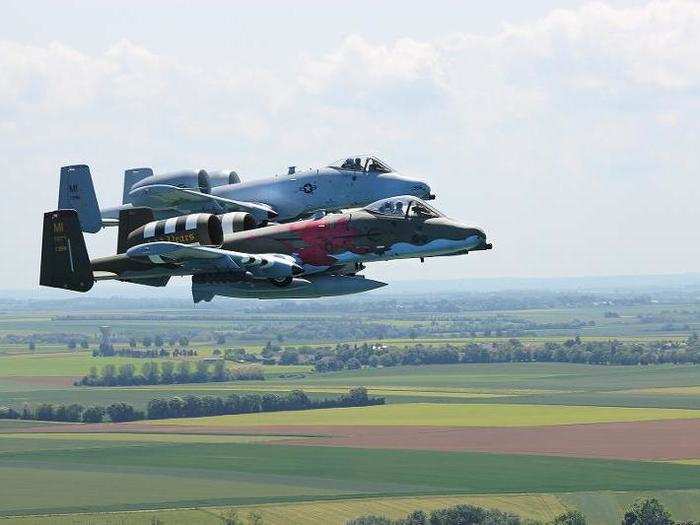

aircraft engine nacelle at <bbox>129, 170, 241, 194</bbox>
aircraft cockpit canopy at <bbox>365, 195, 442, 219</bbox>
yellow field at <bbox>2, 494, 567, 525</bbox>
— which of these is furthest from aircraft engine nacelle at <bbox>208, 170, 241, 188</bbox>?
yellow field at <bbox>2, 494, 567, 525</bbox>

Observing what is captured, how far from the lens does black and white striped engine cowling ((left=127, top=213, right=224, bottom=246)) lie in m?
79.2

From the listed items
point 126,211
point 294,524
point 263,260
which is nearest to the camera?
point 263,260

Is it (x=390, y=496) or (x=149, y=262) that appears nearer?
(x=149, y=262)

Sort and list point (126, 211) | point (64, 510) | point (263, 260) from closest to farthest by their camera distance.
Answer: point (263, 260)
point (126, 211)
point (64, 510)

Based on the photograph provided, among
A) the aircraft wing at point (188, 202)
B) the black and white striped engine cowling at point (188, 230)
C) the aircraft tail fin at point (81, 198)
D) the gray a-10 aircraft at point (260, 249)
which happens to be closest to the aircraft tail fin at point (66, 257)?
the gray a-10 aircraft at point (260, 249)

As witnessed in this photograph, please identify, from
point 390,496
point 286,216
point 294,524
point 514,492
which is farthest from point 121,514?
point 286,216

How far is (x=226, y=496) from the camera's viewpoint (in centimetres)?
19388

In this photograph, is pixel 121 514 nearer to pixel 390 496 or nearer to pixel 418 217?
pixel 390 496

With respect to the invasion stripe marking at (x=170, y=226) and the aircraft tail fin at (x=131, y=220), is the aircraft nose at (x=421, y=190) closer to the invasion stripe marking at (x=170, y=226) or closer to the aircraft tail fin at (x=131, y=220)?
the invasion stripe marking at (x=170, y=226)

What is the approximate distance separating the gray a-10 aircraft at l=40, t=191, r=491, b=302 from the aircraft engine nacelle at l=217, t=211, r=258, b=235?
0.67ft

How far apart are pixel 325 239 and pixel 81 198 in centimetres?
1758

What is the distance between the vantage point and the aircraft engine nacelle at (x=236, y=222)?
273 ft

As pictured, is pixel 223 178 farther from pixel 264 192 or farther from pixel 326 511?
pixel 326 511

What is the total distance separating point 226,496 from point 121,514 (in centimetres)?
1624
